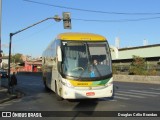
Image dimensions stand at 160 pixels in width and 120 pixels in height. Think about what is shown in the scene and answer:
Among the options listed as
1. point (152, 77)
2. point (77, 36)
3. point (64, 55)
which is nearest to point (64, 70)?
point (64, 55)

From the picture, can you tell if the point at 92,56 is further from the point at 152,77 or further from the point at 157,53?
the point at 157,53

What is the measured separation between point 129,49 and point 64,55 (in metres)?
53.7

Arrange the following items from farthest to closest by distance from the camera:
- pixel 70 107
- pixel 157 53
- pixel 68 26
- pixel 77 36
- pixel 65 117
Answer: pixel 157 53 → pixel 68 26 → pixel 77 36 → pixel 70 107 → pixel 65 117

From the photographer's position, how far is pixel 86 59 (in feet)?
54.2

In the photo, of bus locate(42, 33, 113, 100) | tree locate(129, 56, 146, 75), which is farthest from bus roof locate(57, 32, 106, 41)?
tree locate(129, 56, 146, 75)

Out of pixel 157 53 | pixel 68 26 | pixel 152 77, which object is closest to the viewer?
pixel 68 26

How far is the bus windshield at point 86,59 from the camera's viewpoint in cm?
1633

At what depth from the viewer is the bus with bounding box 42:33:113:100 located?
16.1m

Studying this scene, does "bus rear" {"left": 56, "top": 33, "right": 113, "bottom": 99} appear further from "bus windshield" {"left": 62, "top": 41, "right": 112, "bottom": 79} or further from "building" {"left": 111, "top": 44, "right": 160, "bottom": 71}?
"building" {"left": 111, "top": 44, "right": 160, "bottom": 71}

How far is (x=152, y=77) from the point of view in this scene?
44.2 meters

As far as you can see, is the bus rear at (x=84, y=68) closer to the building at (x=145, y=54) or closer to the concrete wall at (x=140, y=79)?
the concrete wall at (x=140, y=79)

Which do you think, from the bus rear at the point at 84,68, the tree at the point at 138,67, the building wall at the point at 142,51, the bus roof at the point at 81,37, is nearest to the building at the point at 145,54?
the building wall at the point at 142,51

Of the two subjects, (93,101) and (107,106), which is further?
(93,101)

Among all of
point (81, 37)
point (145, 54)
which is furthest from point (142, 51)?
point (81, 37)
